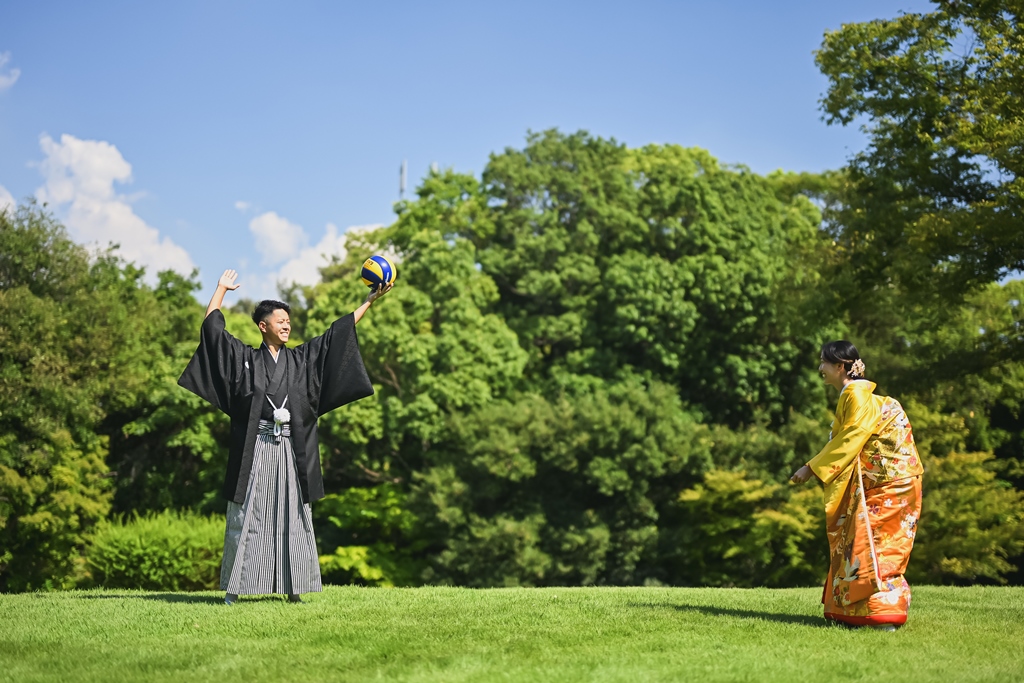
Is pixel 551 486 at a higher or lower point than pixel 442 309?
lower

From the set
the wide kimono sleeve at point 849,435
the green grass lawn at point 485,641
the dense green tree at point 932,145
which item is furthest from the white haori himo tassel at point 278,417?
A: the dense green tree at point 932,145

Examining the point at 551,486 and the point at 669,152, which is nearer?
the point at 551,486

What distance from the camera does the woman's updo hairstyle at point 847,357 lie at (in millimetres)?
6773

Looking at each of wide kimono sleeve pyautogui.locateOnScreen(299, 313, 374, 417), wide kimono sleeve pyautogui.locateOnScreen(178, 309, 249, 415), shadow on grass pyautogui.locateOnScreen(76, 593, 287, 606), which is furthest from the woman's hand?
wide kimono sleeve pyautogui.locateOnScreen(178, 309, 249, 415)

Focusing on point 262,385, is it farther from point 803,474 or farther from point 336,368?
point 803,474

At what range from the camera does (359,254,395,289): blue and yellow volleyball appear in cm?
790

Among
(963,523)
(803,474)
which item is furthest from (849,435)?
(963,523)

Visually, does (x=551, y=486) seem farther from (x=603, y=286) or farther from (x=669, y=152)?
(x=669, y=152)

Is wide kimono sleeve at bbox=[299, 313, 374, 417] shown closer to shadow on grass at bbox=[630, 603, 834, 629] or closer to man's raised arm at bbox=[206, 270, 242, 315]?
man's raised arm at bbox=[206, 270, 242, 315]

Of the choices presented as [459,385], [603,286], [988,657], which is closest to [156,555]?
[459,385]

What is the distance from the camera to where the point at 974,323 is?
26922 millimetres

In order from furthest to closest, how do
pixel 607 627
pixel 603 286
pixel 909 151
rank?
pixel 603 286
pixel 909 151
pixel 607 627

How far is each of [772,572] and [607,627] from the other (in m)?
19.3

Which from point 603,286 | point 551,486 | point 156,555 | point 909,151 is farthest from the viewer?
point 603,286
